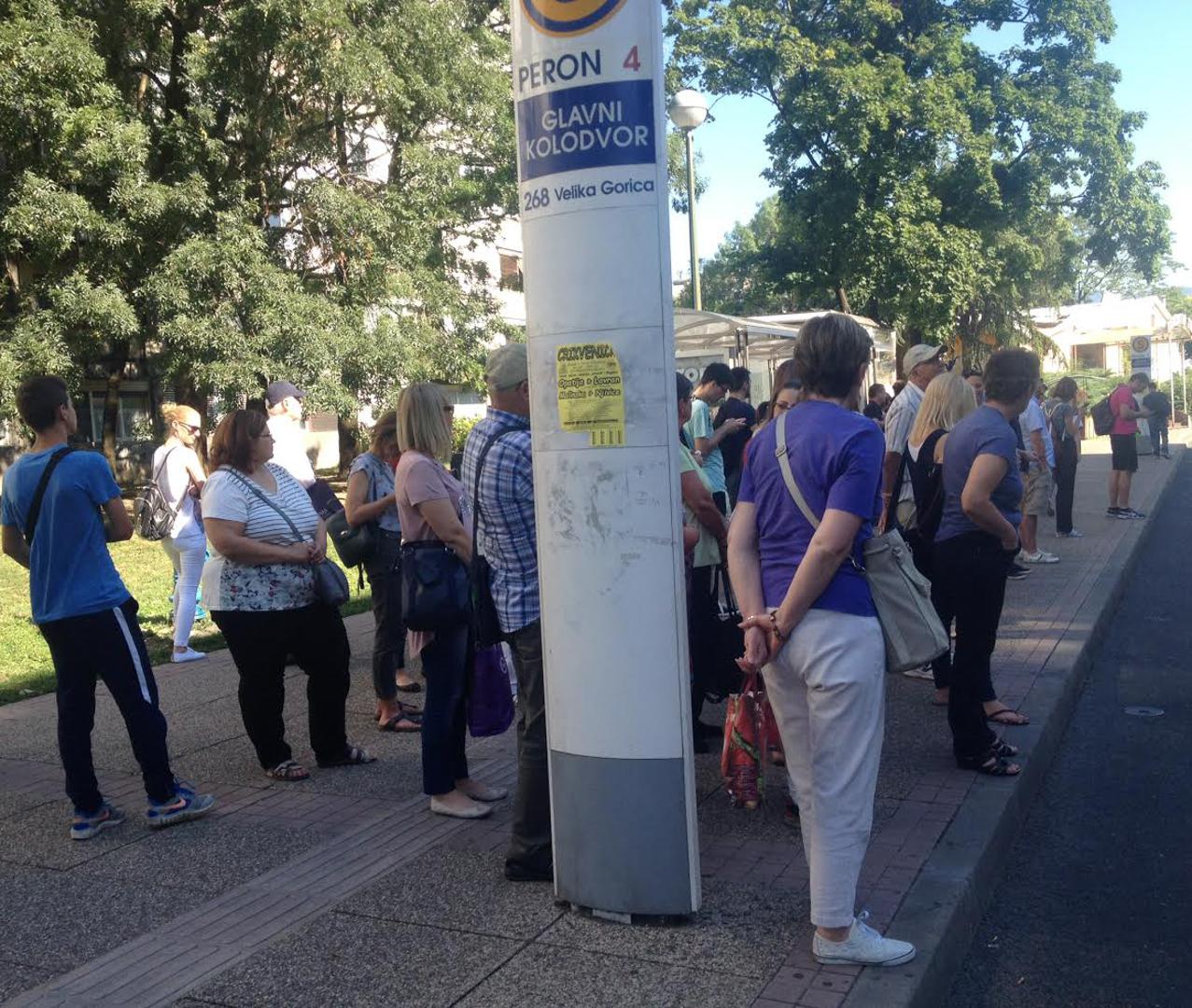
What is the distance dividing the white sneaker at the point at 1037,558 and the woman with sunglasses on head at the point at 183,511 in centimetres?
766

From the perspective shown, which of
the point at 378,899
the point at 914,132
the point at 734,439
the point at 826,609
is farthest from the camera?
the point at 914,132

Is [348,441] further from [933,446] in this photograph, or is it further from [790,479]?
[790,479]

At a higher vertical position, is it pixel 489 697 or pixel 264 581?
pixel 264 581

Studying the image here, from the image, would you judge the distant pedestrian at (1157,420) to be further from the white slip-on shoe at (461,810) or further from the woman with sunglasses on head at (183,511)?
the white slip-on shoe at (461,810)

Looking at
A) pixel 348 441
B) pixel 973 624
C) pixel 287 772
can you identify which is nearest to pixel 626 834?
pixel 973 624

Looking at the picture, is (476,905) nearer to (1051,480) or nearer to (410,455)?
(410,455)

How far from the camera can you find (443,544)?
4.99m

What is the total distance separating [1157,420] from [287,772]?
24.6 metres

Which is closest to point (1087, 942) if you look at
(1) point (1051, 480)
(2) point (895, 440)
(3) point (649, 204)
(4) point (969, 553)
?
(4) point (969, 553)

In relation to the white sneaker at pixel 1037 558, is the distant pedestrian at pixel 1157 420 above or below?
above

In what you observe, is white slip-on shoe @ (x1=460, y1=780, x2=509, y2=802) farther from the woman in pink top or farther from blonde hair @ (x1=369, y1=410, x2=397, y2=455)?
blonde hair @ (x1=369, y1=410, x2=397, y2=455)

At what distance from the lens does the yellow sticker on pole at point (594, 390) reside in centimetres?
363

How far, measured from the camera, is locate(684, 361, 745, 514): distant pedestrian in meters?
7.19

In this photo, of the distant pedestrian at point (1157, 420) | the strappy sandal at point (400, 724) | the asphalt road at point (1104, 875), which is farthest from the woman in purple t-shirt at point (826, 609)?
the distant pedestrian at point (1157, 420)
